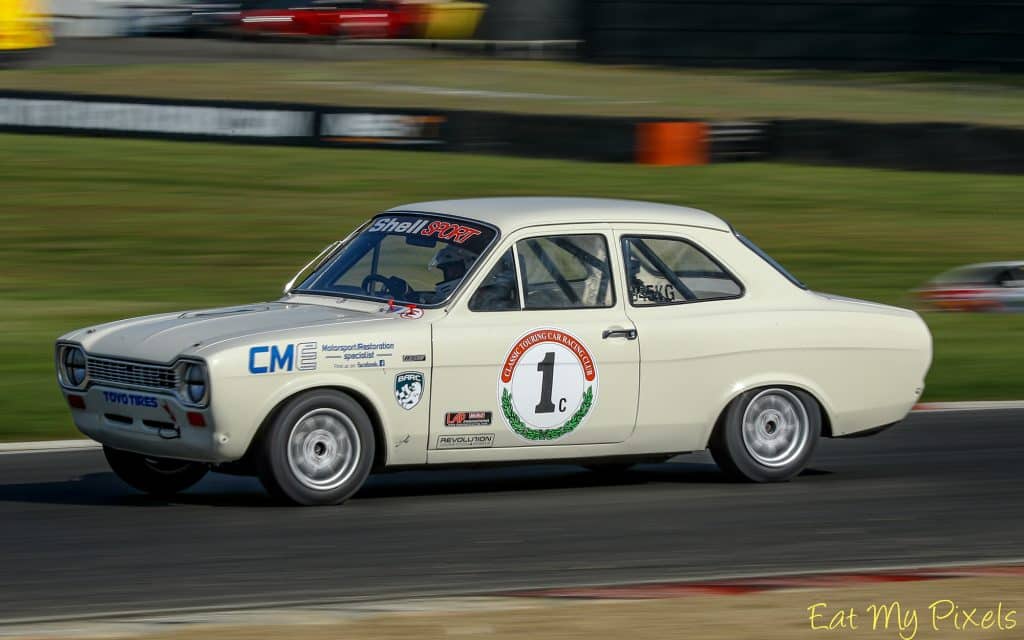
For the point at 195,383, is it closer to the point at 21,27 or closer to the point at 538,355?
the point at 538,355

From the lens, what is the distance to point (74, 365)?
25.8 ft

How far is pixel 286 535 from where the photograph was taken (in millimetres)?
7113

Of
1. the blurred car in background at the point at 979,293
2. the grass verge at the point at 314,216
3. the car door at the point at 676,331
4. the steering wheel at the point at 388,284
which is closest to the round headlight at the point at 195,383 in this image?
the steering wheel at the point at 388,284

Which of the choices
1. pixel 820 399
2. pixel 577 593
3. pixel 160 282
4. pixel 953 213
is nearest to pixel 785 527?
pixel 820 399

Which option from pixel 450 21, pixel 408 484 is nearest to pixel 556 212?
pixel 408 484

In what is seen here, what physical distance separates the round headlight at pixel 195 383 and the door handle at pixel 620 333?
6.25ft

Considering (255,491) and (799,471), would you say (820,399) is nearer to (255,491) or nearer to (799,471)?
(799,471)

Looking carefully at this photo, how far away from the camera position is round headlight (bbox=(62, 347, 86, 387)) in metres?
7.80

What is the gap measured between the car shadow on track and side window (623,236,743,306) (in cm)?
96

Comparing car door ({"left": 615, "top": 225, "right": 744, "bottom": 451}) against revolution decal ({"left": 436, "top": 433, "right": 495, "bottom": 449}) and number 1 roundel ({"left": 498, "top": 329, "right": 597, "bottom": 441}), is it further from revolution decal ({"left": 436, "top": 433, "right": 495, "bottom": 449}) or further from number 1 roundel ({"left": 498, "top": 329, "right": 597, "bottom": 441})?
revolution decal ({"left": 436, "top": 433, "right": 495, "bottom": 449})

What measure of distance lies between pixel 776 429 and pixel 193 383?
2.97 metres

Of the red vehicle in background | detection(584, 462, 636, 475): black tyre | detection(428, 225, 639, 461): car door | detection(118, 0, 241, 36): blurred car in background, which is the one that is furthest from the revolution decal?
detection(118, 0, 241, 36): blurred car in background

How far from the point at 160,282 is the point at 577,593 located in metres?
10.7

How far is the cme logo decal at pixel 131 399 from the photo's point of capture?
743 cm
